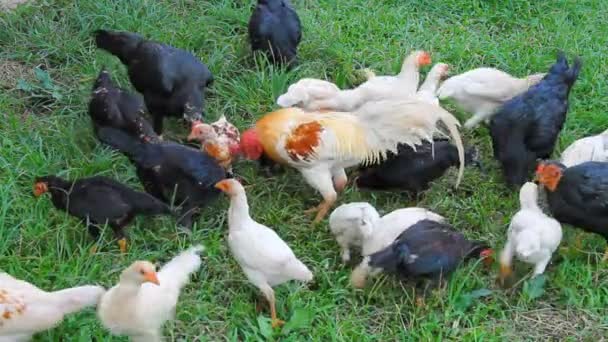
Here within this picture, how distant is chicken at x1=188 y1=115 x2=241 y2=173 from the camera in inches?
175

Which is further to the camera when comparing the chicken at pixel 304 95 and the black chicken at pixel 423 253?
the chicken at pixel 304 95

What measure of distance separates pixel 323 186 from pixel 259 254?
2.74ft

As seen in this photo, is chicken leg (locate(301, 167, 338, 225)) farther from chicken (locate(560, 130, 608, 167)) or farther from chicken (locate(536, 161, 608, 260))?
chicken (locate(560, 130, 608, 167))

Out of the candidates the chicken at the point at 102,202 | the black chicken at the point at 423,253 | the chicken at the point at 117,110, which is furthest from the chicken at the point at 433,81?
the chicken at the point at 102,202

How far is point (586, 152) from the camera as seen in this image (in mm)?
4652

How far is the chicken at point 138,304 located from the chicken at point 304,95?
1.61 meters

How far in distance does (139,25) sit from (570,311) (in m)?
3.33

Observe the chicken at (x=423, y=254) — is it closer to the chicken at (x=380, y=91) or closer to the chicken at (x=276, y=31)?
the chicken at (x=380, y=91)

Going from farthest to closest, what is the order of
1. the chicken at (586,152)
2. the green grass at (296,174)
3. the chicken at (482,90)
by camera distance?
the chicken at (482,90)
the chicken at (586,152)
the green grass at (296,174)

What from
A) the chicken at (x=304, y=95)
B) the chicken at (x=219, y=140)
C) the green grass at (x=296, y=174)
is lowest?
the green grass at (x=296, y=174)

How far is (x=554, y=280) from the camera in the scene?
161 inches

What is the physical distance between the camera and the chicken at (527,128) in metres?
4.69

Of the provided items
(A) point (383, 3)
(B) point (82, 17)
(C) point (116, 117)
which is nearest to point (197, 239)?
(C) point (116, 117)

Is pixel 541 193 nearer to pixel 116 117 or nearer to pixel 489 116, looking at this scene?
pixel 489 116
